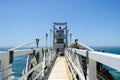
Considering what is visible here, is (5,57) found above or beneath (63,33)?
beneath

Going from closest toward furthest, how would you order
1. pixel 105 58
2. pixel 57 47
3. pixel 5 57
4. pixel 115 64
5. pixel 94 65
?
pixel 115 64 → pixel 105 58 → pixel 5 57 → pixel 94 65 → pixel 57 47

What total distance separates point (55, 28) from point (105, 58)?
82.4ft

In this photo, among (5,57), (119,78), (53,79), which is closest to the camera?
(5,57)

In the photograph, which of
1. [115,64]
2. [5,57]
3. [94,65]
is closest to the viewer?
[115,64]

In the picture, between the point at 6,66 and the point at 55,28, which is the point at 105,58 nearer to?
the point at 6,66

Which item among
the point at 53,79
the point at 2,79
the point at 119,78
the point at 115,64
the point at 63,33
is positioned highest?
the point at 63,33

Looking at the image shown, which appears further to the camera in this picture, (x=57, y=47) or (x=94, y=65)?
(x=57, y=47)

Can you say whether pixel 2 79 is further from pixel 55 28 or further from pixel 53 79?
pixel 55 28

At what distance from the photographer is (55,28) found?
26516 mm

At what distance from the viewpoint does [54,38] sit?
2616 cm

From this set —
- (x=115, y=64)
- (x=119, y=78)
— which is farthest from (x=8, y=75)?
(x=119, y=78)

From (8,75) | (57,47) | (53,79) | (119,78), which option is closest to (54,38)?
(57,47)

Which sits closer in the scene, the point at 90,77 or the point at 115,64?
the point at 115,64

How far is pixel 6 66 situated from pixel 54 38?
23958 mm
